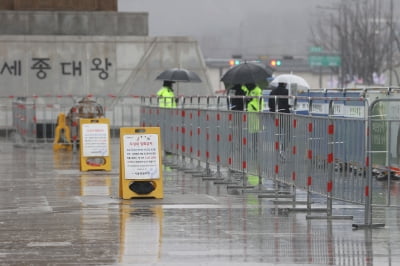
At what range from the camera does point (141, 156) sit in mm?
17906

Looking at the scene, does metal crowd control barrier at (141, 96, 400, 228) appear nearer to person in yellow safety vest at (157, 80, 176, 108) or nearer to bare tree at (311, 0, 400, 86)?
person in yellow safety vest at (157, 80, 176, 108)

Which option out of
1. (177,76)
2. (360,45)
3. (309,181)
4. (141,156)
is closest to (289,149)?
(309,181)

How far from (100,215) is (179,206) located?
158 cm

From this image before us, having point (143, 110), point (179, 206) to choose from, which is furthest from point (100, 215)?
point (143, 110)

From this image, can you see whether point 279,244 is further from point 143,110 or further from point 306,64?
point 306,64

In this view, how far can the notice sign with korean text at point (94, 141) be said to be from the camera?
24.2 metres

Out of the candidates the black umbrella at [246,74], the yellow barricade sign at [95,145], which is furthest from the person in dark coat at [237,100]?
the yellow barricade sign at [95,145]

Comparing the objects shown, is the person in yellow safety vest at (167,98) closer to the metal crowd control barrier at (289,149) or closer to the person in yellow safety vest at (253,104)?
the metal crowd control barrier at (289,149)

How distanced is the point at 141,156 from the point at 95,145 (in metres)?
6.53

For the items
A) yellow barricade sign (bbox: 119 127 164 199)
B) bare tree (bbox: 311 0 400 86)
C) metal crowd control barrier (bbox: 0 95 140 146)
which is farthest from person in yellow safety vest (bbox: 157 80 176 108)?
bare tree (bbox: 311 0 400 86)

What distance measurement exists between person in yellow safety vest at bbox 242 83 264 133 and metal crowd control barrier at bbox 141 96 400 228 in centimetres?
3

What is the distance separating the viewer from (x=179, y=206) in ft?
55.6

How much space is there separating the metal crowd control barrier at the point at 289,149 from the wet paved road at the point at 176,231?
1.49ft

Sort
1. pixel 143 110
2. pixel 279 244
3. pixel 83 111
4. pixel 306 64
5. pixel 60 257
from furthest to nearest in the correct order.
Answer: pixel 306 64
pixel 83 111
pixel 143 110
pixel 279 244
pixel 60 257
